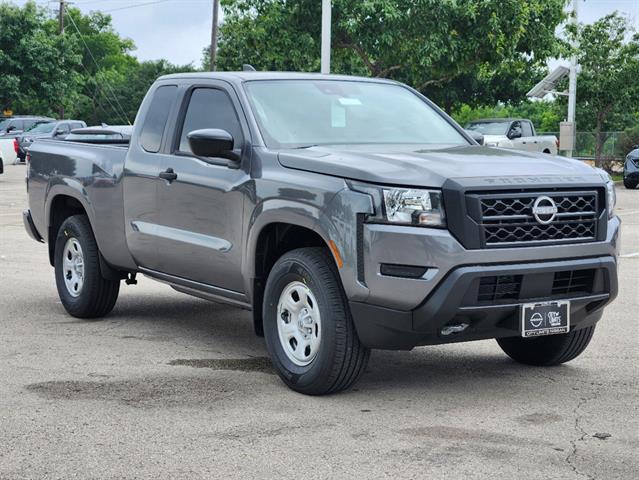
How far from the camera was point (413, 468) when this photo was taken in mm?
5160

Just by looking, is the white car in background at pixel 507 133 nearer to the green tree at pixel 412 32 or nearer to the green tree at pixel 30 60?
the green tree at pixel 412 32

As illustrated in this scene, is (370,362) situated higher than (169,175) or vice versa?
(169,175)

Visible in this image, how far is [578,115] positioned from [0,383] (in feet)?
141

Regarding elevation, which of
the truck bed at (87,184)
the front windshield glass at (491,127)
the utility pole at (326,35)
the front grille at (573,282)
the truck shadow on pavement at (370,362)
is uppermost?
the utility pole at (326,35)

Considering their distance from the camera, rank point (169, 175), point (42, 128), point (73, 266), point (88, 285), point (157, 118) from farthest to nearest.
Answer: point (42, 128) → point (73, 266) → point (88, 285) → point (157, 118) → point (169, 175)

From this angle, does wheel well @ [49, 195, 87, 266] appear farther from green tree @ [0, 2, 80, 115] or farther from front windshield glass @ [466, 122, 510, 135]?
green tree @ [0, 2, 80, 115]

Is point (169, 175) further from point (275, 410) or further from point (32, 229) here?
point (32, 229)

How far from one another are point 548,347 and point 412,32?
23395mm

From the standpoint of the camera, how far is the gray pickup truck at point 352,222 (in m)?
6.09

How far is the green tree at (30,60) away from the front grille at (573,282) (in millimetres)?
47242

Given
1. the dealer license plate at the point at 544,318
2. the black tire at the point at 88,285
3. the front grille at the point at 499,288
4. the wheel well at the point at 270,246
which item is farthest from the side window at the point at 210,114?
the dealer license plate at the point at 544,318

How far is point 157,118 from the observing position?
835cm

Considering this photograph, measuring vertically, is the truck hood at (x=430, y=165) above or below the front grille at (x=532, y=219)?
above

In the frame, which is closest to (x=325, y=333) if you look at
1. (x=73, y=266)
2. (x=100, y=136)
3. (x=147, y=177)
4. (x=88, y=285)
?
(x=147, y=177)
